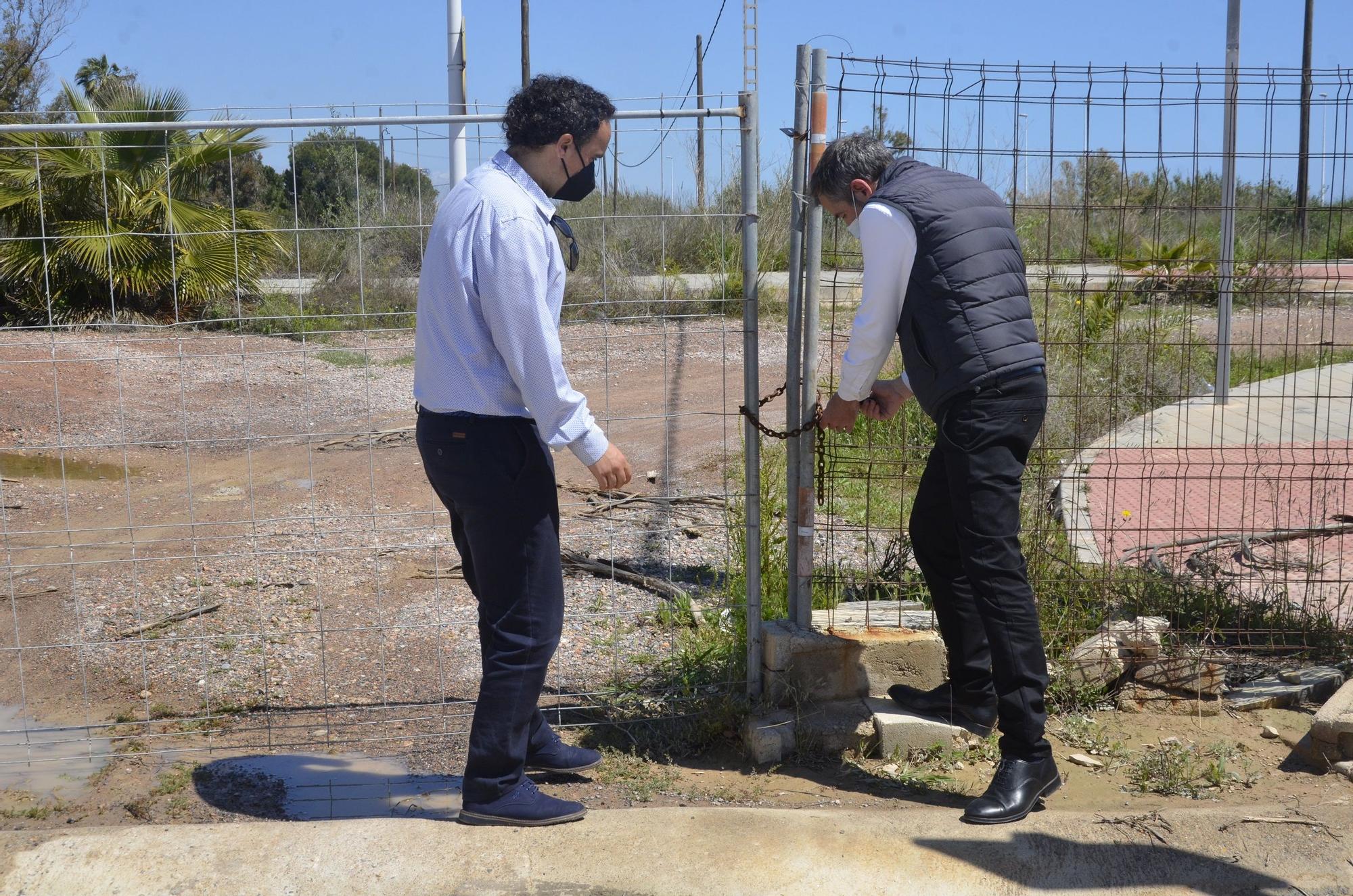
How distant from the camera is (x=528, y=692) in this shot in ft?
10.4

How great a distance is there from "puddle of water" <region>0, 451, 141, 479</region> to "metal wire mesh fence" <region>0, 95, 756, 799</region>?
0.03m

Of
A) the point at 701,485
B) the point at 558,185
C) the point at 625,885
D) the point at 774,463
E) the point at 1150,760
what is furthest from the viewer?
the point at 701,485

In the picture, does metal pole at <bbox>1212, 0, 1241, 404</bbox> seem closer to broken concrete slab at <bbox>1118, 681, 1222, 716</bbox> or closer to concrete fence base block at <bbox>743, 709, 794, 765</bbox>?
broken concrete slab at <bbox>1118, 681, 1222, 716</bbox>

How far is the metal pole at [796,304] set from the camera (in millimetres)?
3701

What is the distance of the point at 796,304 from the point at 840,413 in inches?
17.2

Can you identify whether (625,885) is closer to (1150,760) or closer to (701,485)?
(1150,760)

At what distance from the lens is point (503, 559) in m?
3.07

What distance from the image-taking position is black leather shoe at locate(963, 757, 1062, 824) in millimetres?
3178

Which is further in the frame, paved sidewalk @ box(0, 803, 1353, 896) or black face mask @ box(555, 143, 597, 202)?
black face mask @ box(555, 143, 597, 202)

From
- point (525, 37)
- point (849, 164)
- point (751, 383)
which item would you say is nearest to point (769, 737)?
point (751, 383)

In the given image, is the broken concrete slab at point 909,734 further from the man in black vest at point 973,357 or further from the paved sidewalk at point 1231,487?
the paved sidewalk at point 1231,487

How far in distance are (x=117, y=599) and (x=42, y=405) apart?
5.21m

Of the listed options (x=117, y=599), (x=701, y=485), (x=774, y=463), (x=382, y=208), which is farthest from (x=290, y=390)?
(x=382, y=208)

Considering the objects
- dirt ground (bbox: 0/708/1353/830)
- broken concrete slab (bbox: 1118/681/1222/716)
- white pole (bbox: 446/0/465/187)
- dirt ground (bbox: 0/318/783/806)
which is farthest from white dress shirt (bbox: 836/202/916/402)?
white pole (bbox: 446/0/465/187)
